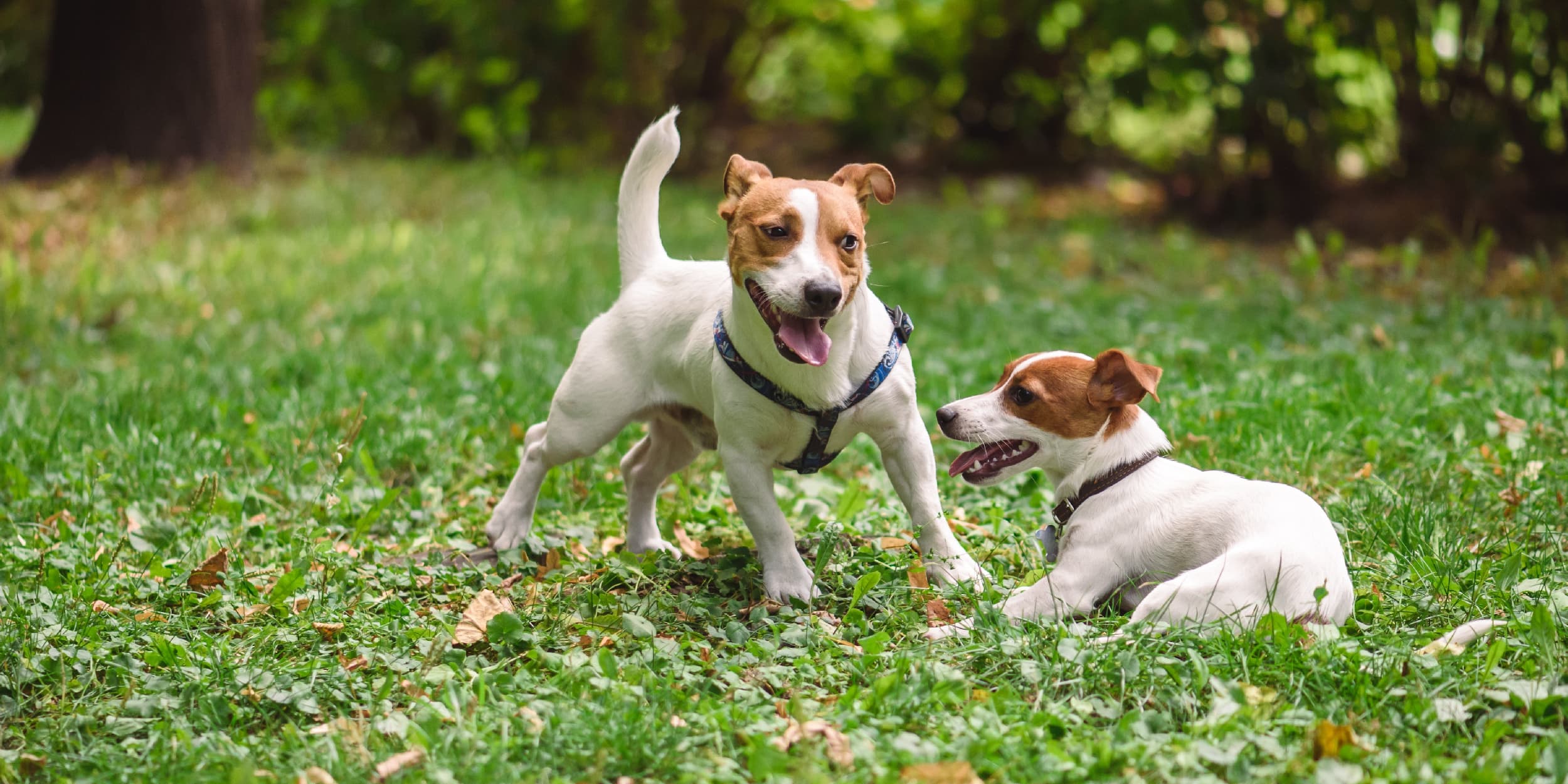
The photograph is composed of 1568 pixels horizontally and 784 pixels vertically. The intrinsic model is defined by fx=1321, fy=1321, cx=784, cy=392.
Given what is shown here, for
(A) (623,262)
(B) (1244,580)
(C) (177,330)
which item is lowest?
(C) (177,330)

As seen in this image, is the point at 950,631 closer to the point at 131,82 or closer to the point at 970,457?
the point at 970,457

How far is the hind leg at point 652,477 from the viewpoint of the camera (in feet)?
14.3

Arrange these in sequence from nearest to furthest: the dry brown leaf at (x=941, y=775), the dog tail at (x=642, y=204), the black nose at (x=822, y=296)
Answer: the dry brown leaf at (x=941, y=775)
the black nose at (x=822, y=296)
the dog tail at (x=642, y=204)

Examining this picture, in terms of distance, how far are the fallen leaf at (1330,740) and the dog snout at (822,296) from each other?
147cm

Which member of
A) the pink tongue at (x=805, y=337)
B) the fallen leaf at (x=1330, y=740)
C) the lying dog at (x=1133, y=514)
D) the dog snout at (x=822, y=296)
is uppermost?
the dog snout at (x=822, y=296)

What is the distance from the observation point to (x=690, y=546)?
14.3 ft

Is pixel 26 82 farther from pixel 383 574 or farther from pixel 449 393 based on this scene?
pixel 383 574

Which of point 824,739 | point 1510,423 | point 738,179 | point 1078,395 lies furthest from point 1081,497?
point 1510,423

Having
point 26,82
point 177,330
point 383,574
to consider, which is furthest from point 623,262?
point 26,82

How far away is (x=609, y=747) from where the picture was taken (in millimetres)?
2777

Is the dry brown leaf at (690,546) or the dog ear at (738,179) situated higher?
the dog ear at (738,179)

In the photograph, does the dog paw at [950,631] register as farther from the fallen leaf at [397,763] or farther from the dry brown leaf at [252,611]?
the dry brown leaf at [252,611]

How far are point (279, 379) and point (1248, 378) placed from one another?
172 inches

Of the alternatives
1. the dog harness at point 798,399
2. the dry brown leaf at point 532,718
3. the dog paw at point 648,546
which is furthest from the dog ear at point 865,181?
the dry brown leaf at point 532,718
